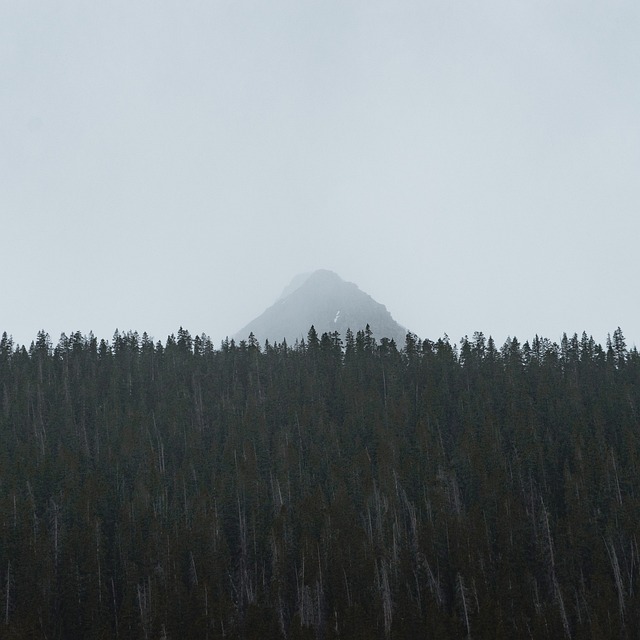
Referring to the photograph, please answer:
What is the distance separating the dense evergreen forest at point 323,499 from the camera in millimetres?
68688

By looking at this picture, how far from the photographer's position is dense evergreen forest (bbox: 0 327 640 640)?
6869 cm

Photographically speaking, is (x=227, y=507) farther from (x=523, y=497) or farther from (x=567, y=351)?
(x=567, y=351)

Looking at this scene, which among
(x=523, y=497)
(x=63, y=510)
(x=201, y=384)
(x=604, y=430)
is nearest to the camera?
(x=63, y=510)

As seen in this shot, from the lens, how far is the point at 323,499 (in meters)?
89.9

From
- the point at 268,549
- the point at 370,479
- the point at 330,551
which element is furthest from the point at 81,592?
the point at 370,479

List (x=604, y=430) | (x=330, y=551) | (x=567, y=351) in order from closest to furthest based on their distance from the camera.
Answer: (x=330, y=551) < (x=604, y=430) < (x=567, y=351)

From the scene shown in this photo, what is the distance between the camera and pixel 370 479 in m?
93.9

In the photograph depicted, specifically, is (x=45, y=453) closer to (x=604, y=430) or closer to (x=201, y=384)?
(x=201, y=384)

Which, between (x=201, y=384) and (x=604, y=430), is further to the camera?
(x=201, y=384)

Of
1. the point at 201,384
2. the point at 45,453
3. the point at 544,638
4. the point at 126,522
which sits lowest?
the point at 544,638

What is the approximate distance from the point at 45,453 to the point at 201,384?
1572 inches

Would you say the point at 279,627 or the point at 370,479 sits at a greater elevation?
the point at 370,479

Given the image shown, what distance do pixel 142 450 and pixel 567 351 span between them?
9441 cm

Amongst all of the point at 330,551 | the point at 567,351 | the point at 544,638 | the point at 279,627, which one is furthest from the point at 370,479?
the point at 567,351
